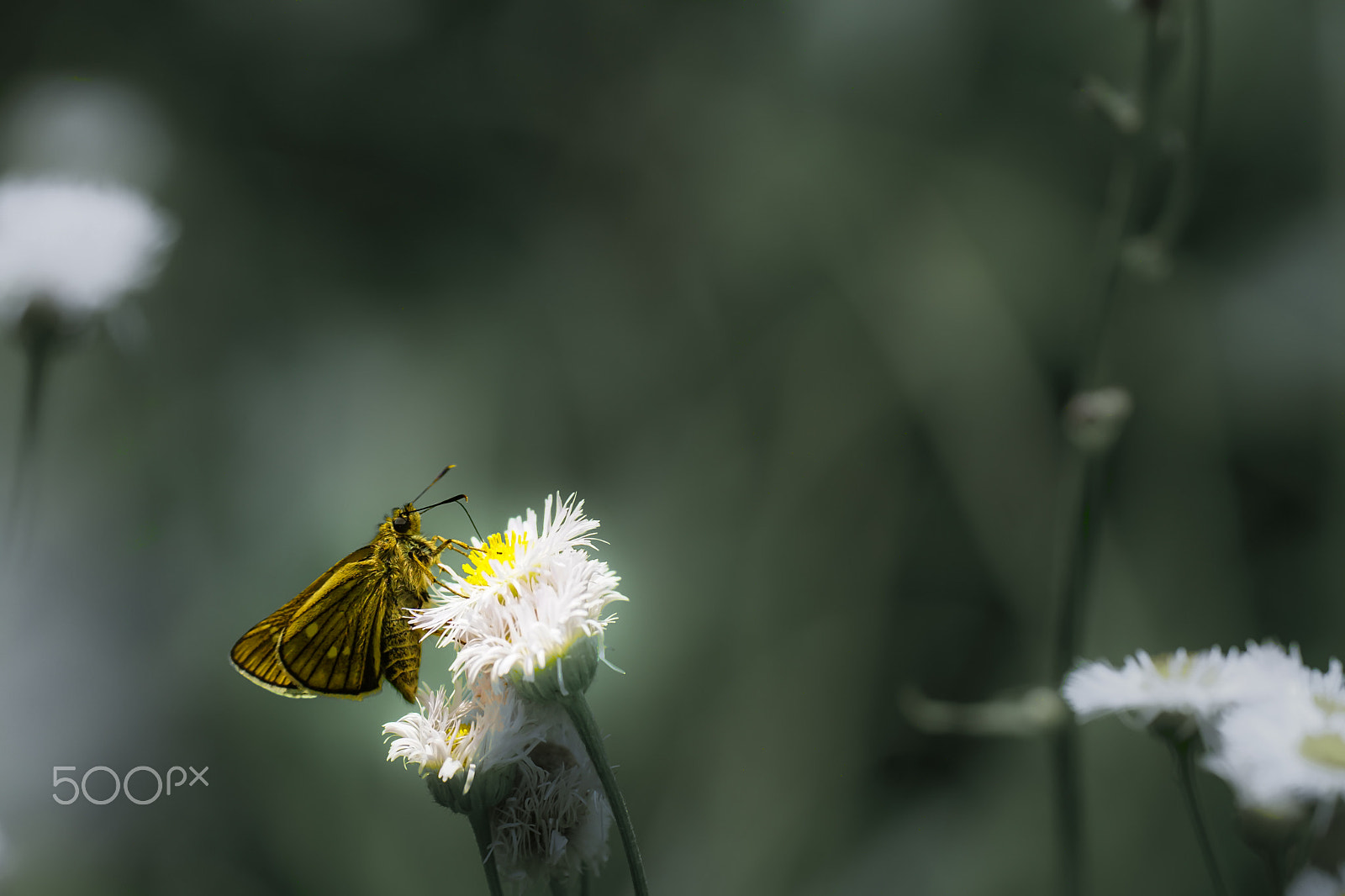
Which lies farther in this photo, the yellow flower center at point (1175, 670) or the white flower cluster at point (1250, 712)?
the yellow flower center at point (1175, 670)

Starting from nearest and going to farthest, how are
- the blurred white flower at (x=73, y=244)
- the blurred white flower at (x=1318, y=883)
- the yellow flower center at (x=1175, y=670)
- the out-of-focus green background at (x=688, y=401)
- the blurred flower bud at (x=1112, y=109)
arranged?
1. the blurred white flower at (x=1318, y=883)
2. the yellow flower center at (x=1175, y=670)
3. the blurred flower bud at (x=1112, y=109)
4. the blurred white flower at (x=73, y=244)
5. the out-of-focus green background at (x=688, y=401)

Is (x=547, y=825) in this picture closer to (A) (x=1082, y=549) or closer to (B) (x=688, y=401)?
(A) (x=1082, y=549)

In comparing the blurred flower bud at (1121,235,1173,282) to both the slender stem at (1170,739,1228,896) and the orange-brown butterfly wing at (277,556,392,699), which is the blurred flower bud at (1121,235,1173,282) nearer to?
the slender stem at (1170,739,1228,896)

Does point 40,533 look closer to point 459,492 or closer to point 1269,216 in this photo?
point 459,492

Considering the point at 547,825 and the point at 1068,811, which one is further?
the point at 1068,811

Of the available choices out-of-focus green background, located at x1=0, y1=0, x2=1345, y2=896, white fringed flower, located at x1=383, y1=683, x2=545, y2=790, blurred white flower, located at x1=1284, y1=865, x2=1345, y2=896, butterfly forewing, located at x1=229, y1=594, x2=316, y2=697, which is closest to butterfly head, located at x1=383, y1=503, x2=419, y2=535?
butterfly forewing, located at x1=229, y1=594, x2=316, y2=697

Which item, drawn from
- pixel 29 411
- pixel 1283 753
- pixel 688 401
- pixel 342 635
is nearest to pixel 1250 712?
pixel 1283 753

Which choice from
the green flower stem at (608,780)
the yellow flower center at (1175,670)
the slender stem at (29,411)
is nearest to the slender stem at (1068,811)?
the yellow flower center at (1175,670)

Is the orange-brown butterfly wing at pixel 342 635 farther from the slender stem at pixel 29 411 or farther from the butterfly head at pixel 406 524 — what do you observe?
the slender stem at pixel 29 411
